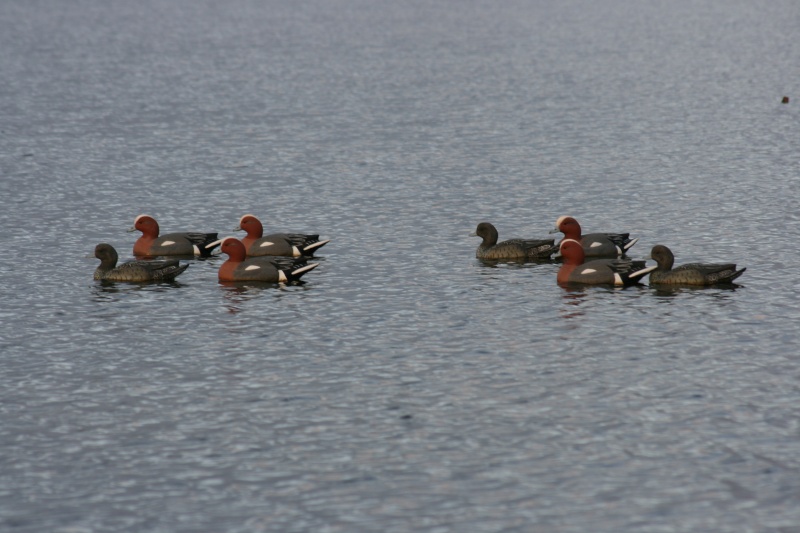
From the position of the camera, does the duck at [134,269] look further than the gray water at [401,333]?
Yes

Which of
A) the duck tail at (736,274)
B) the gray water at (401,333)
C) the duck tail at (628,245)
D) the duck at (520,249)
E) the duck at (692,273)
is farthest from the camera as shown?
the duck tail at (628,245)

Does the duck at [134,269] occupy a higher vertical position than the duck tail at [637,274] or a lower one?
higher

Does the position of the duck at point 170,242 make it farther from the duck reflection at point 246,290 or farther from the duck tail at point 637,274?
the duck tail at point 637,274

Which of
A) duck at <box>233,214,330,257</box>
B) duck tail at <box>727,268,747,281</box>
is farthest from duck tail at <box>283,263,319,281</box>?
duck tail at <box>727,268,747,281</box>

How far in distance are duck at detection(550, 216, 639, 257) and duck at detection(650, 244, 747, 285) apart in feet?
9.69

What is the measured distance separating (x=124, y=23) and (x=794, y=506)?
130 meters

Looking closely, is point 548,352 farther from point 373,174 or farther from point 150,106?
point 150,106

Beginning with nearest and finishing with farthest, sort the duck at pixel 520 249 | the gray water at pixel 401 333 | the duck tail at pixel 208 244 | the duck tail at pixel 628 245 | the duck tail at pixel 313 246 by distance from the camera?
the gray water at pixel 401 333, the duck at pixel 520 249, the duck tail at pixel 628 245, the duck tail at pixel 313 246, the duck tail at pixel 208 244

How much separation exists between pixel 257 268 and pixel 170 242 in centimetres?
416

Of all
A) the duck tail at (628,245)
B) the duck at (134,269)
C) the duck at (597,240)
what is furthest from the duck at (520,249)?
the duck at (134,269)

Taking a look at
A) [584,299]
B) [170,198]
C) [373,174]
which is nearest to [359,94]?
[373,174]

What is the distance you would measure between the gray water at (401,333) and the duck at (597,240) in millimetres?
1452

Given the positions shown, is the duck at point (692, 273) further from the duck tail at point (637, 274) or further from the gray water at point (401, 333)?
the gray water at point (401, 333)

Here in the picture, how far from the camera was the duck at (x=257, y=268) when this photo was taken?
94.1ft
